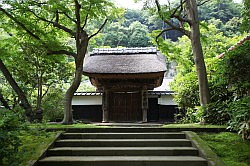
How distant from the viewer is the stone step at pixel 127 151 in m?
5.59

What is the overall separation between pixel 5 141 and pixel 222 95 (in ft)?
23.7

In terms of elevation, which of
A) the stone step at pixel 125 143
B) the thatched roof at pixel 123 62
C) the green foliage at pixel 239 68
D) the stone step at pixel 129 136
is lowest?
the stone step at pixel 125 143

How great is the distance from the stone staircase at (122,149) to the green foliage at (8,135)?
0.86m

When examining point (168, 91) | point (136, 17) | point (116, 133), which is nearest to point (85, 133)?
point (116, 133)

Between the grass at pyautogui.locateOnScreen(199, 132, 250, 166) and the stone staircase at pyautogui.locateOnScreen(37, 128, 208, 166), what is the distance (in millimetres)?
470

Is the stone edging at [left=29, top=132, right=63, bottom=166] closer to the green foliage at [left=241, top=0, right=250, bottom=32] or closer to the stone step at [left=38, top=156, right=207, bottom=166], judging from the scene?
the stone step at [left=38, top=156, right=207, bottom=166]

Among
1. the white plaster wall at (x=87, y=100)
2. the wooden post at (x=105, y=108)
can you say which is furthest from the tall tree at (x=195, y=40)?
the white plaster wall at (x=87, y=100)

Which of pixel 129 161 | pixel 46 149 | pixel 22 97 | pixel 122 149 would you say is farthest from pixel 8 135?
pixel 22 97

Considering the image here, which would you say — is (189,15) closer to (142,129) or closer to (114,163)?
(142,129)

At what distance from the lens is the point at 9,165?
4.38 meters

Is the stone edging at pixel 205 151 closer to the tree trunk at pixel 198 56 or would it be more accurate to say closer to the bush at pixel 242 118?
the bush at pixel 242 118

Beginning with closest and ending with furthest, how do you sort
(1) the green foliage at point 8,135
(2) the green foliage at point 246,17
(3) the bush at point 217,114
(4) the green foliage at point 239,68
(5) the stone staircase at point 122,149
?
(1) the green foliage at point 8,135 < (5) the stone staircase at point 122,149 < (2) the green foliage at point 246,17 < (4) the green foliage at point 239,68 < (3) the bush at point 217,114

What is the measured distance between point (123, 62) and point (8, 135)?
9758mm

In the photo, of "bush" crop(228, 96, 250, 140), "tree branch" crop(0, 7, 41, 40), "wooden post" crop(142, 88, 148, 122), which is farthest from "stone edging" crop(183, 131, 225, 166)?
"wooden post" crop(142, 88, 148, 122)
